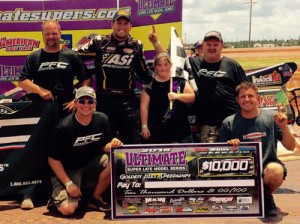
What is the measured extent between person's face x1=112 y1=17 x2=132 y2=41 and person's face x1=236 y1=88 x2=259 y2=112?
5.41 ft

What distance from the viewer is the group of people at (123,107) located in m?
→ 4.54

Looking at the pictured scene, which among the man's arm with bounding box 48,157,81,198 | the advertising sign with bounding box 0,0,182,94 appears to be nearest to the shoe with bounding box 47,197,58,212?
the man's arm with bounding box 48,157,81,198

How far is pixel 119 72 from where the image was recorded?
204 inches

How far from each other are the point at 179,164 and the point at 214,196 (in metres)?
0.50

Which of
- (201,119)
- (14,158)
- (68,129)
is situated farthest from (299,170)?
(14,158)

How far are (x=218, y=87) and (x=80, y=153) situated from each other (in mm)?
1865

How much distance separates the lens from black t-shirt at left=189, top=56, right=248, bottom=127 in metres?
5.06

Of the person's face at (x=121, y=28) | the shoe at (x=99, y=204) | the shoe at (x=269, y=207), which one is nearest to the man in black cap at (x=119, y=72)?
the person's face at (x=121, y=28)

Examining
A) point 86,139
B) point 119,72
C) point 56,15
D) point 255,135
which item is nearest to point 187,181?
point 255,135

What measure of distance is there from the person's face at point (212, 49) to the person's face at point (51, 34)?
1.81 meters

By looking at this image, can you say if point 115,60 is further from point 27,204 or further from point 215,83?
point 27,204

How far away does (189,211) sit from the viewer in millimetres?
4379

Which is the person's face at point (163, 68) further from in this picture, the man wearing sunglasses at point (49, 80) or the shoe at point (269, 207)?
the shoe at point (269, 207)

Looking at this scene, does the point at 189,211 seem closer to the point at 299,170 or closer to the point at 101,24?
the point at 299,170
